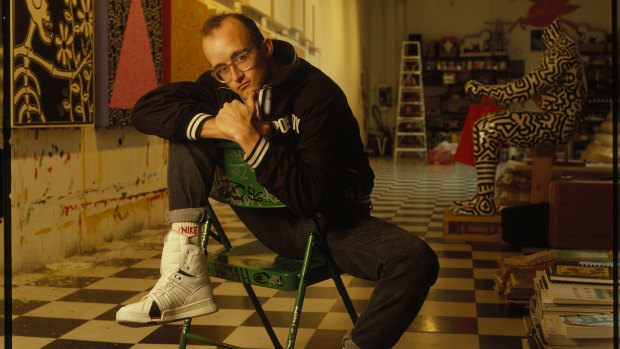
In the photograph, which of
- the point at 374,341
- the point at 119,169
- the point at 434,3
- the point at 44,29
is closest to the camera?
the point at 374,341

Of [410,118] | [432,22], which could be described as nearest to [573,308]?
[410,118]

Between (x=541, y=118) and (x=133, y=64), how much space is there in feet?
8.86

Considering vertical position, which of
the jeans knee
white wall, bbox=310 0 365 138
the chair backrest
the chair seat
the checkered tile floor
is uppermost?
white wall, bbox=310 0 365 138

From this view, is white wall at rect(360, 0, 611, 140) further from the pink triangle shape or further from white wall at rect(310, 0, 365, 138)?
the pink triangle shape

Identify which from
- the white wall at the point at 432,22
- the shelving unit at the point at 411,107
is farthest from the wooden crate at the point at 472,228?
the white wall at the point at 432,22

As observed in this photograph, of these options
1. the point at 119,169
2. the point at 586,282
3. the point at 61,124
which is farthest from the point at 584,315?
the point at 119,169

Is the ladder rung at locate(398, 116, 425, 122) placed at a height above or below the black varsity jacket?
above

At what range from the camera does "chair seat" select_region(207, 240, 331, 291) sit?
6.11ft

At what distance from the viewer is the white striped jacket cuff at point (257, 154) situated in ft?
5.87

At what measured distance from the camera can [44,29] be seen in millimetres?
3836

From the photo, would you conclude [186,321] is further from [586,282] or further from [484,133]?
[484,133]

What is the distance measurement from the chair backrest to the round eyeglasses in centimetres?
19

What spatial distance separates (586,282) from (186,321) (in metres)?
1.14

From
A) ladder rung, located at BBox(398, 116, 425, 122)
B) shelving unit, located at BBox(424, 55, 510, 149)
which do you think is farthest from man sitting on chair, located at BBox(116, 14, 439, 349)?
shelving unit, located at BBox(424, 55, 510, 149)
